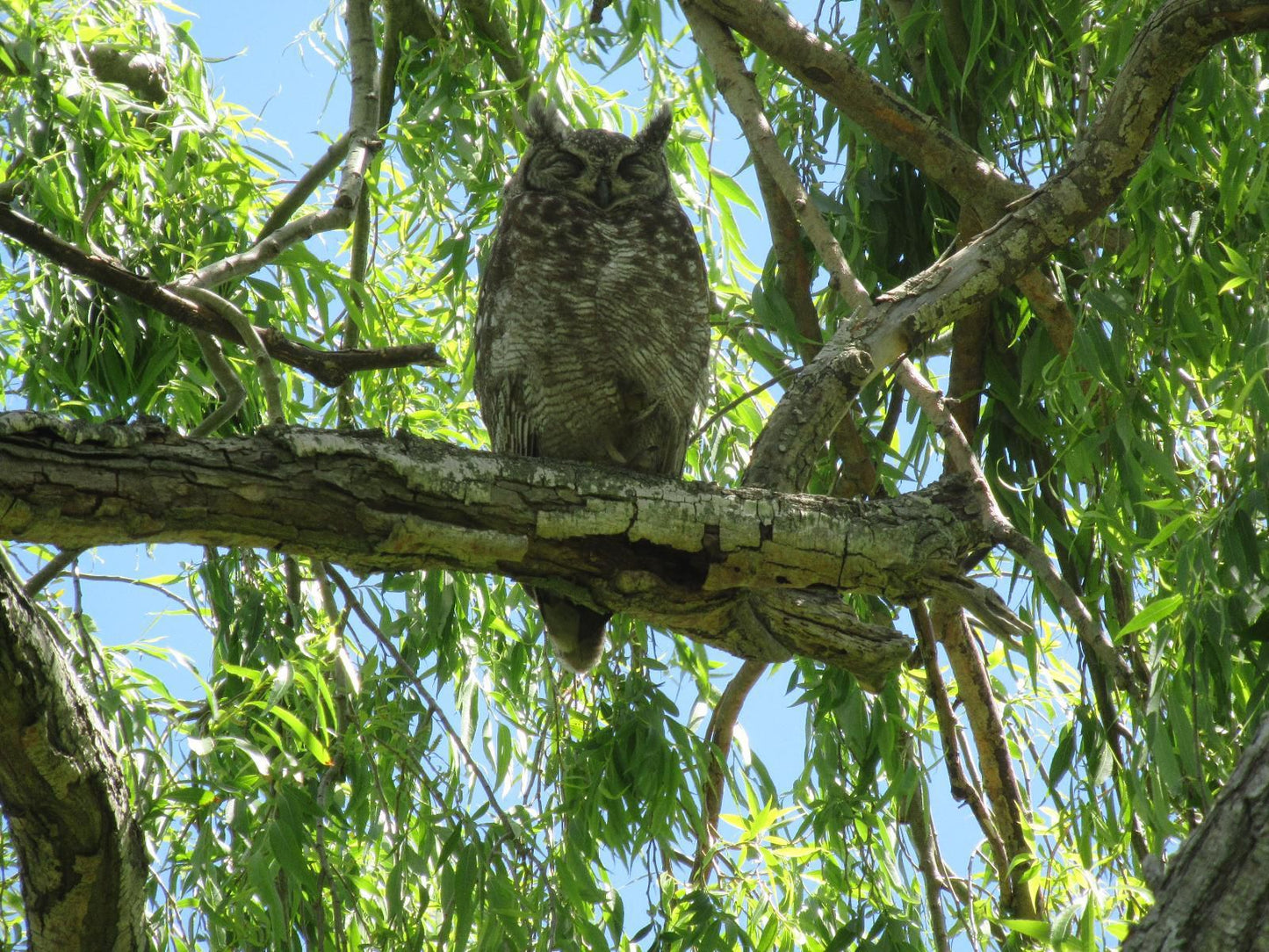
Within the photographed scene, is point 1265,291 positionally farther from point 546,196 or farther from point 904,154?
point 546,196

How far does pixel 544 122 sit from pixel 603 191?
0.27 meters

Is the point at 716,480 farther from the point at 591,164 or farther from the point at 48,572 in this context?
the point at 48,572

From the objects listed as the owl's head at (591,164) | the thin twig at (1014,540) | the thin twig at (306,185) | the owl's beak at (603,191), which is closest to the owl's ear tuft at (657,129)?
the owl's head at (591,164)

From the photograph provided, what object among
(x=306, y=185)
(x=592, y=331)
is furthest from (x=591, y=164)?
(x=306, y=185)

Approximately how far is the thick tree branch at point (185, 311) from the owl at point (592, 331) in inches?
26.5

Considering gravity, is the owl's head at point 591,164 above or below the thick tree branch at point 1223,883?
above

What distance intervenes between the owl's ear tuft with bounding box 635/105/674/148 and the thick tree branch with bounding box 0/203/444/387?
1.24m

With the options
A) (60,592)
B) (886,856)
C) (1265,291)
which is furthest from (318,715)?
(1265,291)

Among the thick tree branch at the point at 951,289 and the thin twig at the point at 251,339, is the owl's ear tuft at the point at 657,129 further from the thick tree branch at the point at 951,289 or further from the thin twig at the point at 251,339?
the thin twig at the point at 251,339

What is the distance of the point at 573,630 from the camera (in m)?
2.33

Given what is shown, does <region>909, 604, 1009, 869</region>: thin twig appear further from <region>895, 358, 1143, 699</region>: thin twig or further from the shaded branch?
<region>895, 358, 1143, 699</region>: thin twig

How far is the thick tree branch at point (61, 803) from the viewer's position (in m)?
1.59

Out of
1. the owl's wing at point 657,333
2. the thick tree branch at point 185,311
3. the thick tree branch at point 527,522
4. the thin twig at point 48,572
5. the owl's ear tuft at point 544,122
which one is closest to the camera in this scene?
the thick tree branch at point 527,522

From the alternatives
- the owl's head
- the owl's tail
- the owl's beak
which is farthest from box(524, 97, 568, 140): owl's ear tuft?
the owl's tail
